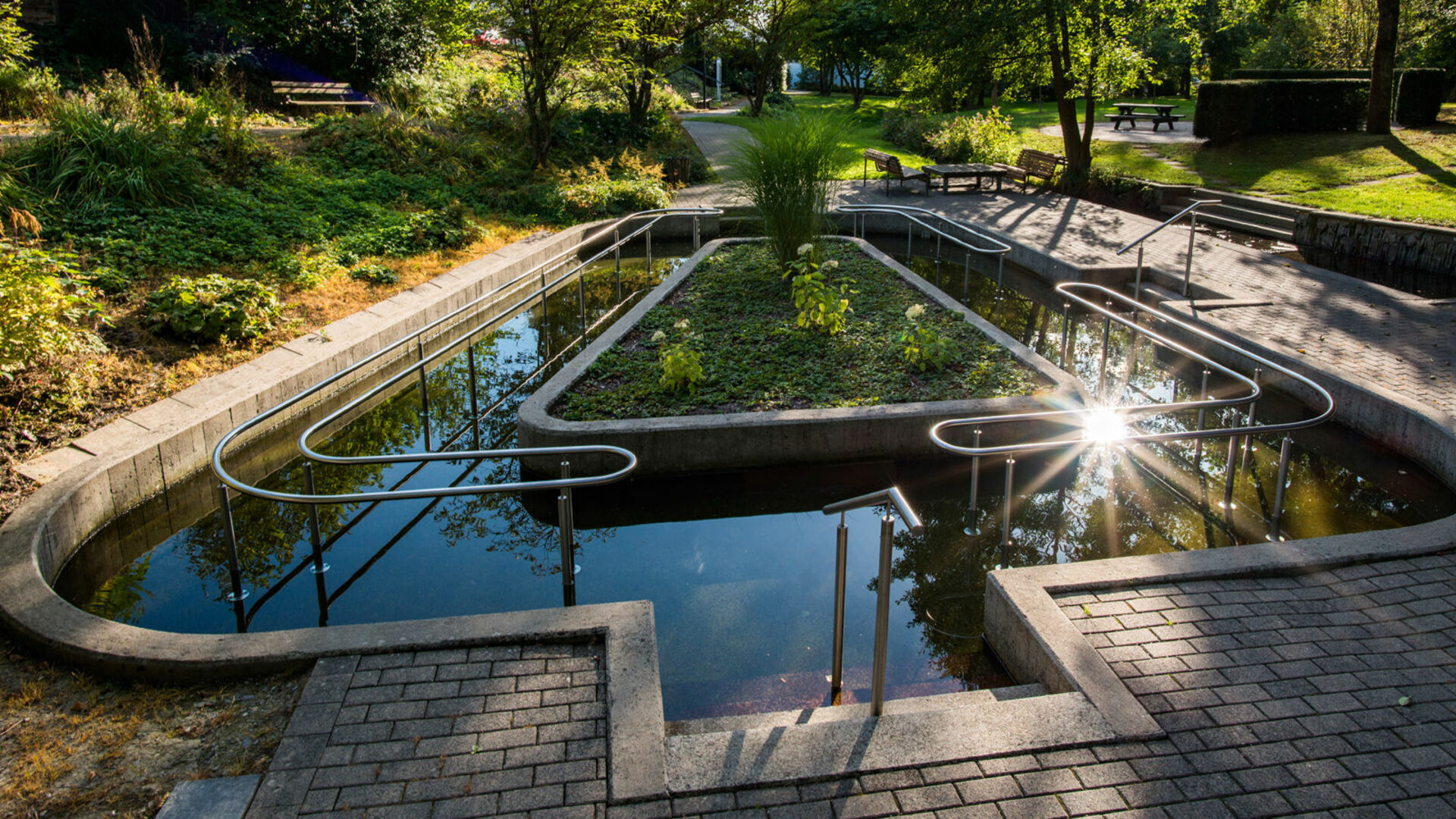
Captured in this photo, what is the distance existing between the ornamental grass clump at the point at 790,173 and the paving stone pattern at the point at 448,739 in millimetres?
7071

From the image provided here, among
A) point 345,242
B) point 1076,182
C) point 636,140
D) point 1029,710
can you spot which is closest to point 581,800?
point 1029,710

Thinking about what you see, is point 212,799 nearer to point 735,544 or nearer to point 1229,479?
point 735,544

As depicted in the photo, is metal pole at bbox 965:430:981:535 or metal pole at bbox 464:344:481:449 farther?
metal pole at bbox 464:344:481:449

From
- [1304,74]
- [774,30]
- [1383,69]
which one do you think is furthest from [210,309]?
[774,30]

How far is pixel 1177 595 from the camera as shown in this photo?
4531 millimetres

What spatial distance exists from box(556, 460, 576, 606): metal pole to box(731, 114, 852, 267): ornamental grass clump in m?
6.00

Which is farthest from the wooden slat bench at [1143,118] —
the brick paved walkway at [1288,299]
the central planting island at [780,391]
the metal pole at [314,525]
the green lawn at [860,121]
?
the metal pole at [314,525]

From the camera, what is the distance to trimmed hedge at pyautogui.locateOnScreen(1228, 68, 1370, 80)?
2208 centimetres

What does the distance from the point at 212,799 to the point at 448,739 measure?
82 cm

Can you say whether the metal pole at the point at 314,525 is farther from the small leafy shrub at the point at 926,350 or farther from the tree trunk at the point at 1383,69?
the tree trunk at the point at 1383,69

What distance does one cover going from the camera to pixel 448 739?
354cm

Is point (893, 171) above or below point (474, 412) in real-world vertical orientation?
above

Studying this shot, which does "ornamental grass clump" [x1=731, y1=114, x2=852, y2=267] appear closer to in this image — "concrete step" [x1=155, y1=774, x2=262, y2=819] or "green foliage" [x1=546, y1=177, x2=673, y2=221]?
"green foliage" [x1=546, y1=177, x2=673, y2=221]

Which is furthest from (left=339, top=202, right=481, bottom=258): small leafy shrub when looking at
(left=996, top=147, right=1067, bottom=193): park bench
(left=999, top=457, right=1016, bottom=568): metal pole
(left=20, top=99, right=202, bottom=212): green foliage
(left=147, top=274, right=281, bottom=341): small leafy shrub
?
(left=996, top=147, right=1067, bottom=193): park bench
